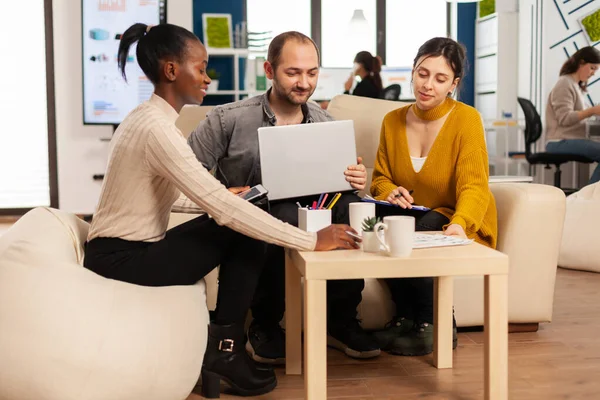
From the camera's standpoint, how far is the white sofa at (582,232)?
3785 mm

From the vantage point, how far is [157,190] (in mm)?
1852

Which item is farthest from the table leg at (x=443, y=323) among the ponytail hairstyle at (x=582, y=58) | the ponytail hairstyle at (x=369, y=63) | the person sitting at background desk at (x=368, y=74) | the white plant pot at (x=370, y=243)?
the ponytail hairstyle at (x=582, y=58)

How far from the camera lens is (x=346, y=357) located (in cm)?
231

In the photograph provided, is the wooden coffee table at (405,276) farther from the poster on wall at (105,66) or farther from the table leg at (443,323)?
the poster on wall at (105,66)

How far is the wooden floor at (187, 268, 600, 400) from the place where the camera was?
1.97m

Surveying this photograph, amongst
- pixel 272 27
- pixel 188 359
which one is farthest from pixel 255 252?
pixel 272 27

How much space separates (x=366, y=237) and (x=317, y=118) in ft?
2.83

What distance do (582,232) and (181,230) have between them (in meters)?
2.55

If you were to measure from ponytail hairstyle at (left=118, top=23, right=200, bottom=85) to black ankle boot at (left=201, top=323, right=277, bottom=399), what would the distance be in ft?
2.14

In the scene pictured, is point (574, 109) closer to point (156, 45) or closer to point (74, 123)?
point (74, 123)

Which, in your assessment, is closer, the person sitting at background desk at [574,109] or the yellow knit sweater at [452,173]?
the yellow knit sweater at [452,173]

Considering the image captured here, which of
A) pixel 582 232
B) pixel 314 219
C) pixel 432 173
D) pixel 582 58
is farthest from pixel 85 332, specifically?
pixel 582 58

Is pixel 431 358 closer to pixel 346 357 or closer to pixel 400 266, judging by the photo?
pixel 346 357

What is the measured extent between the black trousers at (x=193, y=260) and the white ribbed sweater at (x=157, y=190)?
4 centimetres
